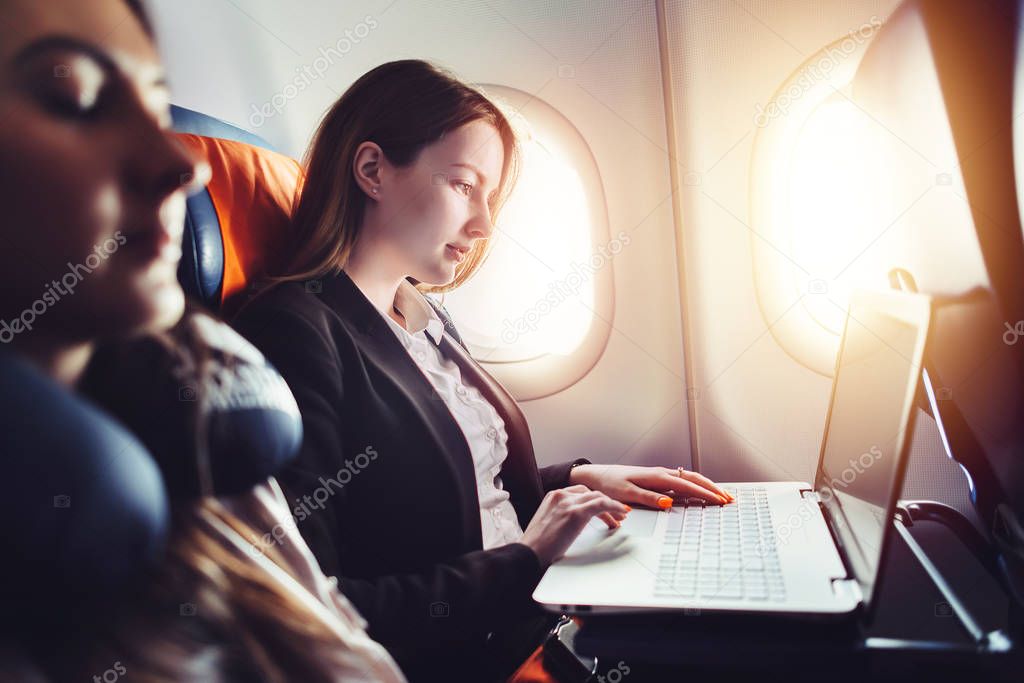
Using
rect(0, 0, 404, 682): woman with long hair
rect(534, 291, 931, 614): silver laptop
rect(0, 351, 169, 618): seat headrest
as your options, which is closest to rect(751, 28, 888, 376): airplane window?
rect(534, 291, 931, 614): silver laptop

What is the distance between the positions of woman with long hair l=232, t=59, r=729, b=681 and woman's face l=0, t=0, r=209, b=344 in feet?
0.71

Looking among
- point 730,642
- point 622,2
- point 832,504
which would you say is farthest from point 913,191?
point 622,2

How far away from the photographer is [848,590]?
81cm

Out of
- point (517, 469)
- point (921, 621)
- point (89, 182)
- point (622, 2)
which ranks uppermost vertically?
point (622, 2)

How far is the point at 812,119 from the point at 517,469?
3.43 feet

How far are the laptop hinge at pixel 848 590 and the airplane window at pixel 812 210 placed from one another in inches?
33.4

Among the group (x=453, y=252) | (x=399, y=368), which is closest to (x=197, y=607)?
Answer: (x=399, y=368)

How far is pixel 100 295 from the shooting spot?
21.2 inches

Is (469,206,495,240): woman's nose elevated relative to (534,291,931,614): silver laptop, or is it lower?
elevated

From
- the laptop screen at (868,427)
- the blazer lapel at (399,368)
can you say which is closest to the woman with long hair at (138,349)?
the blazer lapel at (399,368)

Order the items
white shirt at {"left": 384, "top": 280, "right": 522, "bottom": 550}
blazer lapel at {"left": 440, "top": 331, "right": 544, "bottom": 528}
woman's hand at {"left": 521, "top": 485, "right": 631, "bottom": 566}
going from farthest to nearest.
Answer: blazer lapel at {"left": 440, "top": 331, "right": 544, "bottom": 528} < white shirt at {"left": 384, "top": 280, "right": 522, "bottom": 550} < woman's hand at {"left": 521, "top": 485, "right": 631, "bottom": 566}

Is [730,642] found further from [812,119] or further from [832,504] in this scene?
[812,119]

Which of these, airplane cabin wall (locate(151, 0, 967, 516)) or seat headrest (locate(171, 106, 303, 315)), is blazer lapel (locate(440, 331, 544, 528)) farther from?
seat headrest (locate(171, 106, 303, 315))

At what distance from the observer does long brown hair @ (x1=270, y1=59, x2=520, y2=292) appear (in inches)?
40.2
